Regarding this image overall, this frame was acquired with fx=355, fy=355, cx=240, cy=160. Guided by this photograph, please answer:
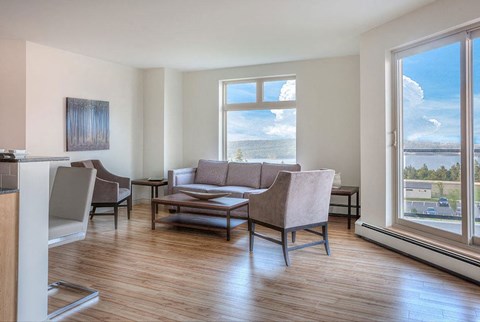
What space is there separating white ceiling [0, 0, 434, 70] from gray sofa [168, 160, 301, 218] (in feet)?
5.84

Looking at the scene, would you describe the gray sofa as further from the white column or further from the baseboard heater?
the white column

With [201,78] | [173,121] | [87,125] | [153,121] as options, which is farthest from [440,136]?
[87,125]

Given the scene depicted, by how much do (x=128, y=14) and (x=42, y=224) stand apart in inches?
102

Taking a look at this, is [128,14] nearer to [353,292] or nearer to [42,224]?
[42,224]

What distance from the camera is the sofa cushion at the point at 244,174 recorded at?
18.9ft

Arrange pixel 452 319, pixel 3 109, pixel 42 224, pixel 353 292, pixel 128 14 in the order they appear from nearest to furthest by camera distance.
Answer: pixel 42 224 → pixel 452 319 → pixel 353 292 → pixel 128 14 → pixel 3 109

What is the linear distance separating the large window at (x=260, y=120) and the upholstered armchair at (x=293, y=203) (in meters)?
2.56

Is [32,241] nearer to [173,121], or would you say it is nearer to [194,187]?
[194,187]

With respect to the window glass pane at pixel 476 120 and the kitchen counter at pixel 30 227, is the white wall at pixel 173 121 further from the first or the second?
the window glass pane at pixel 476 120

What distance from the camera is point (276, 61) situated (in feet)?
19.7

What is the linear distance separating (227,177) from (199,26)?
2.62 metres

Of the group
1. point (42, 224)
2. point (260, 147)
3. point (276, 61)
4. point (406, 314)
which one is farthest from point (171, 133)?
point (406, 314)

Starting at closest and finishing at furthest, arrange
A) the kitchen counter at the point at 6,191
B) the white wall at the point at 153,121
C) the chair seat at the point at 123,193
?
the kitchen counter at the point at 6,191 → the chair seat at the point at 123,193 → the white wall at the point at 153,121

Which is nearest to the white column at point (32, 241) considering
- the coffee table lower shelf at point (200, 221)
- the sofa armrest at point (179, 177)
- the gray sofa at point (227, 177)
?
the coffee table lower shelf at point (200, 221)
